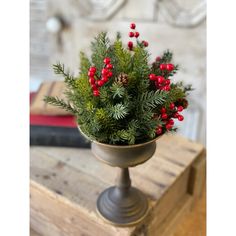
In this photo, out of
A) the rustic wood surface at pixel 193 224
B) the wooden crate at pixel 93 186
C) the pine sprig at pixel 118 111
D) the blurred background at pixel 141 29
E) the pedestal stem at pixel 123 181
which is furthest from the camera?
the blurred background at pixel 141 29

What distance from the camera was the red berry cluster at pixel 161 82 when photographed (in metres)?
0.68

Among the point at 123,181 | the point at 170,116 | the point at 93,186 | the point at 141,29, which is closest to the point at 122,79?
the point at 170,116

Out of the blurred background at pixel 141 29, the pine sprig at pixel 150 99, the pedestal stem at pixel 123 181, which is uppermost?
the blurred background at pixel 141 29

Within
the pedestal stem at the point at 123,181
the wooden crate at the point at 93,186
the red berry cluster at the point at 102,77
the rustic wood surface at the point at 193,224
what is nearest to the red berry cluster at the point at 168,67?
the red berry cluster at the point at 102,77

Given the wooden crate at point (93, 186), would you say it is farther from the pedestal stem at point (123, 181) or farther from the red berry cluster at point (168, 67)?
the red berry cluster at point (168, 67)

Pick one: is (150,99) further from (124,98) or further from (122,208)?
(122,208)

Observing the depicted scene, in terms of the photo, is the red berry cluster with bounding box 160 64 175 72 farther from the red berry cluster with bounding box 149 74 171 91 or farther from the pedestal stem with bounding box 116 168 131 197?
the pedestal stem with bounding box 116 168 131 197

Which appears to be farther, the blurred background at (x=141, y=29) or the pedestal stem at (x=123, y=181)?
the blurred background at (x=141, y=29)

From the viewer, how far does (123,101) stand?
2.30 feet

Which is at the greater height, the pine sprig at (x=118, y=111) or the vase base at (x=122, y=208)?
the pine sprig at (x=118, y=111)

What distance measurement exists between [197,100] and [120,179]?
1.18m

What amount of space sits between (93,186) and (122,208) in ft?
0.54

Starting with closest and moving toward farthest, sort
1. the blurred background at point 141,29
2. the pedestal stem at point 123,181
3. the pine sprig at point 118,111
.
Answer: the pine sprig at point 118,111 → the pedestal stem at point 123,181 → the blurred background at point 141,29

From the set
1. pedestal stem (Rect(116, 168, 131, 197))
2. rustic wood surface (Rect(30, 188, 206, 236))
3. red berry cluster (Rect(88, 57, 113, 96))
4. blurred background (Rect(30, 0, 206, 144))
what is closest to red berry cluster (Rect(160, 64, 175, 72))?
red berry cluster (Rect(88, 57, 113, 96))
